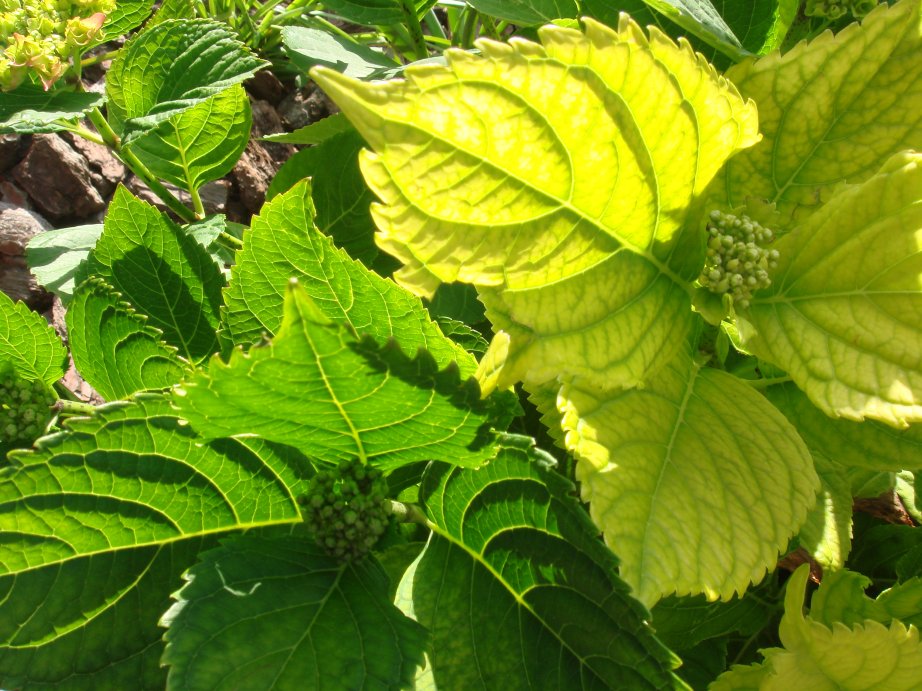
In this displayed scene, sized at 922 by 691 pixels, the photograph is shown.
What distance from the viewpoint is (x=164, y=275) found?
3.67ft

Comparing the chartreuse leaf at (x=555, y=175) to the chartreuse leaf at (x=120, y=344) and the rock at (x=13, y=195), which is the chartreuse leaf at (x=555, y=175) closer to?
the chartreuse leaf at (x=120, y=344)

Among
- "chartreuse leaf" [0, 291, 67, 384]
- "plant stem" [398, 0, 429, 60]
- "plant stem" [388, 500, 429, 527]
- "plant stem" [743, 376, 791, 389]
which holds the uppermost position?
"plant stem" [398, 0, 429, 60]

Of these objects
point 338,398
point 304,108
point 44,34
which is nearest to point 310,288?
point 338,398

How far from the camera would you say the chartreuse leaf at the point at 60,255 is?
1.31m

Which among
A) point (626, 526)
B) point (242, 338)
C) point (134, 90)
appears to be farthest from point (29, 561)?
point (134, 90)

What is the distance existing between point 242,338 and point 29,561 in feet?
0.95

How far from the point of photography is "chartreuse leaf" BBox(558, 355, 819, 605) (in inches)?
26.4

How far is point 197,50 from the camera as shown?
1.30m

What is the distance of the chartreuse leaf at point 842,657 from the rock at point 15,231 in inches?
54.9

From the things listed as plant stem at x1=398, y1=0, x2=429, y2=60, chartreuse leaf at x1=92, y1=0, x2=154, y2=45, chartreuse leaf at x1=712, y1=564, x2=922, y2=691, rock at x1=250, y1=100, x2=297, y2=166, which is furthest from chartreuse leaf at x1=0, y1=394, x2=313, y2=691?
rock at x1=250, y1=100, x2=297, y2=166

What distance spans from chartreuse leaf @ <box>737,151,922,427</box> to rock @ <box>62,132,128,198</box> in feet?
4.45

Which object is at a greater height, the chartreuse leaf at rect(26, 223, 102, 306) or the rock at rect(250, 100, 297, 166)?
the rock at rect(250, 100, 297, 166)

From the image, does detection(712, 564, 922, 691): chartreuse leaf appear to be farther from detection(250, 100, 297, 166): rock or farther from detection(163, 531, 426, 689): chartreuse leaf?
detection(250, 100, 297, 166): rock

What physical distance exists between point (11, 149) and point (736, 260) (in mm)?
1450
